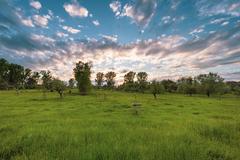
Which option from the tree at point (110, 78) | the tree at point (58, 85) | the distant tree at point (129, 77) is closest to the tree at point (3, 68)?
the tree at point (110, 78)

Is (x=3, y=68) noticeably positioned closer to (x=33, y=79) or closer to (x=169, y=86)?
(x=33, y=79)

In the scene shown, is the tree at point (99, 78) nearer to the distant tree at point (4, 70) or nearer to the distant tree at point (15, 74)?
the distant tree at point (15, 74)

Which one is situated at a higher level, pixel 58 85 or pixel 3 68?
pixel 3 68

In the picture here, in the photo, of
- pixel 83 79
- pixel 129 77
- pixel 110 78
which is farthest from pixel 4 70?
pixel 129 77

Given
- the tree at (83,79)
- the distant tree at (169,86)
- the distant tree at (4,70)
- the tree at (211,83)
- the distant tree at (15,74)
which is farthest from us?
the distant tree at (169,86)

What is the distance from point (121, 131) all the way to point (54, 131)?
4.22 m

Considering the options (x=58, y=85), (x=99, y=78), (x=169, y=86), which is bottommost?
(x=58, y=85)

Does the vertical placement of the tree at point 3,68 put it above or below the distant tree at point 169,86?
above

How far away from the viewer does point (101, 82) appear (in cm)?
15150

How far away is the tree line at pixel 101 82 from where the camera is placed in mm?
81250

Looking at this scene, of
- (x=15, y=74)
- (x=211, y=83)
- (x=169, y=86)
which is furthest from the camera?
(x=169, y=86)

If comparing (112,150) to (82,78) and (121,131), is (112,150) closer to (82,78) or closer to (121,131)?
(121,131)

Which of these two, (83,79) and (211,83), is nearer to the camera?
(83,79)

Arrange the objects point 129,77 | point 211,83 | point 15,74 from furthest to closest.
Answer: point 129,77
point 15,74
point 211,83
